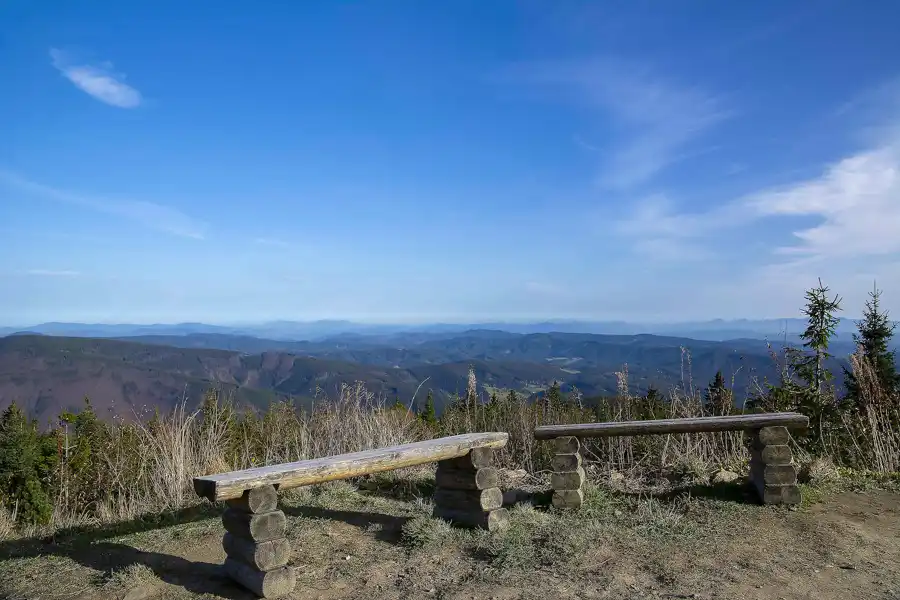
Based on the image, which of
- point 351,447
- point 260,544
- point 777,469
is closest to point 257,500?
point 260,544

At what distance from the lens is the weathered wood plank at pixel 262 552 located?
352 cm

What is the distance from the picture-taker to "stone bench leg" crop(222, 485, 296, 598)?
3.52m

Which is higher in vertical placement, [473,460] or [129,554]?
[473,460]

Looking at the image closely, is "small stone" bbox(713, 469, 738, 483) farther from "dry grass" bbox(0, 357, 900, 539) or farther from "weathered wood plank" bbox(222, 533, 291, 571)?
"weathered wood plank" bbox(222, 533, 291, 571)

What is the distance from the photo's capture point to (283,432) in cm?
783

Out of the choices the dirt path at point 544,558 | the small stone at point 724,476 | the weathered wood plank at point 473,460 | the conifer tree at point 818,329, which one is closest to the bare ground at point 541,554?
the dirt path at point 544,558

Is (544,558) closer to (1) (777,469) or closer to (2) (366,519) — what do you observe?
(2) (366,519)

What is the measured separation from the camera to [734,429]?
4.98 metres

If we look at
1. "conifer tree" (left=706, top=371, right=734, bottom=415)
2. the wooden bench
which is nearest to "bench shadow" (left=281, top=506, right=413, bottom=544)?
the wooden bench

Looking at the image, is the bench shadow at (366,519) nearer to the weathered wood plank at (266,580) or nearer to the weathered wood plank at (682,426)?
→ the weathered wood plank at (266,580)

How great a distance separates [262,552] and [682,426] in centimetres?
349

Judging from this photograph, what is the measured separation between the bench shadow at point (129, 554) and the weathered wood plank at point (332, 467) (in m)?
0.68

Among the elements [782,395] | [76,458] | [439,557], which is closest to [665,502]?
[439,557]

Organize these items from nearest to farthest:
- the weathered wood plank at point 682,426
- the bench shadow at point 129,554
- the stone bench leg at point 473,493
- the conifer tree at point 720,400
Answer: the bench shadow at point 129,554
the stone bench leg at point 473,493
the weathered wood plank at point 682,426
the conifer tree at point 720,400
